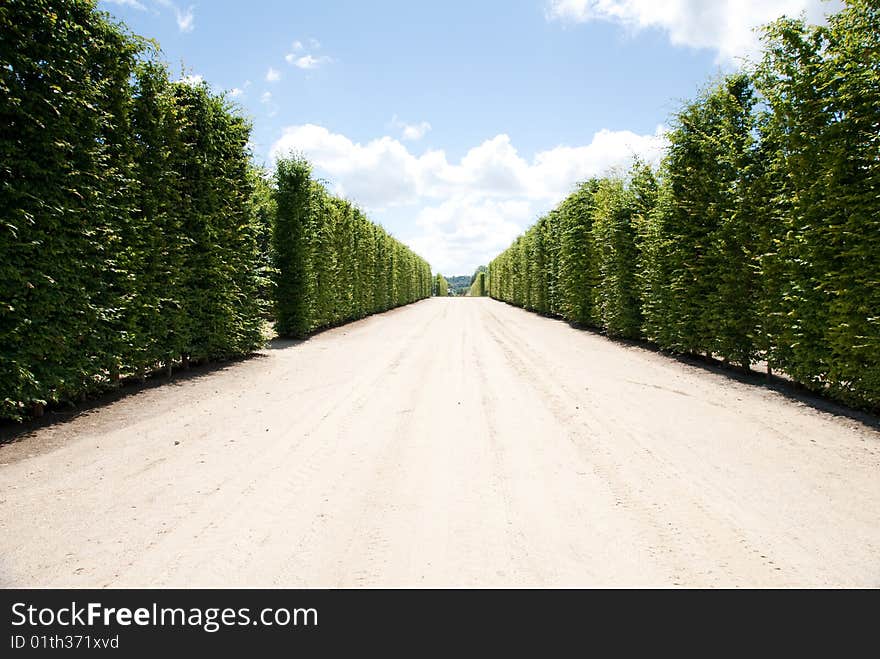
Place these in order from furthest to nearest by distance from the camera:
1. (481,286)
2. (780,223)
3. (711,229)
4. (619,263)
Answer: (481,286) → (619,263) → (711,229) → (780,223)

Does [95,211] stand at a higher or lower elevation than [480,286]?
lower

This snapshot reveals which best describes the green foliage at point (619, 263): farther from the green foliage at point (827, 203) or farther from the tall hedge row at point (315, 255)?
the tall hedge row at point (315, 255)

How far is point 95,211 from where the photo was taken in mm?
6488

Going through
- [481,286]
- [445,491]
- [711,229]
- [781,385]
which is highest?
A: [481,286]

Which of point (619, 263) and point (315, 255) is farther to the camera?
point (315, 255)

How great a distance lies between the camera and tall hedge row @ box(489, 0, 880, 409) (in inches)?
252

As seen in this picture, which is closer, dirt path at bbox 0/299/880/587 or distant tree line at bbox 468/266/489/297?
dirt path at bbox 0/299/880/587

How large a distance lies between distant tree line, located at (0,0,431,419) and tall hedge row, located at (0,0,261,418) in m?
0.02

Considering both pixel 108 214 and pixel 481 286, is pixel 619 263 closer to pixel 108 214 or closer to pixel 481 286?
pixel 108 214

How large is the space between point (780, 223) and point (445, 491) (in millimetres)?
8193

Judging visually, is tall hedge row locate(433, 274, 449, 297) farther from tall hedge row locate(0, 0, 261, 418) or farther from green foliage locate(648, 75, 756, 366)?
tall hedge row locate(0, 0, 261, 418)

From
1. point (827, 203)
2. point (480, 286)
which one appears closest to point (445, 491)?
point (827, 203)

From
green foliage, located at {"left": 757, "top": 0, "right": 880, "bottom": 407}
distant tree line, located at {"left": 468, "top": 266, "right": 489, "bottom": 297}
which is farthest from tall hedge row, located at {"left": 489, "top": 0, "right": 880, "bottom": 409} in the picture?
distant tree line, located at {"left": 468, "top": 266, "right": 489, "bottom": 297}
